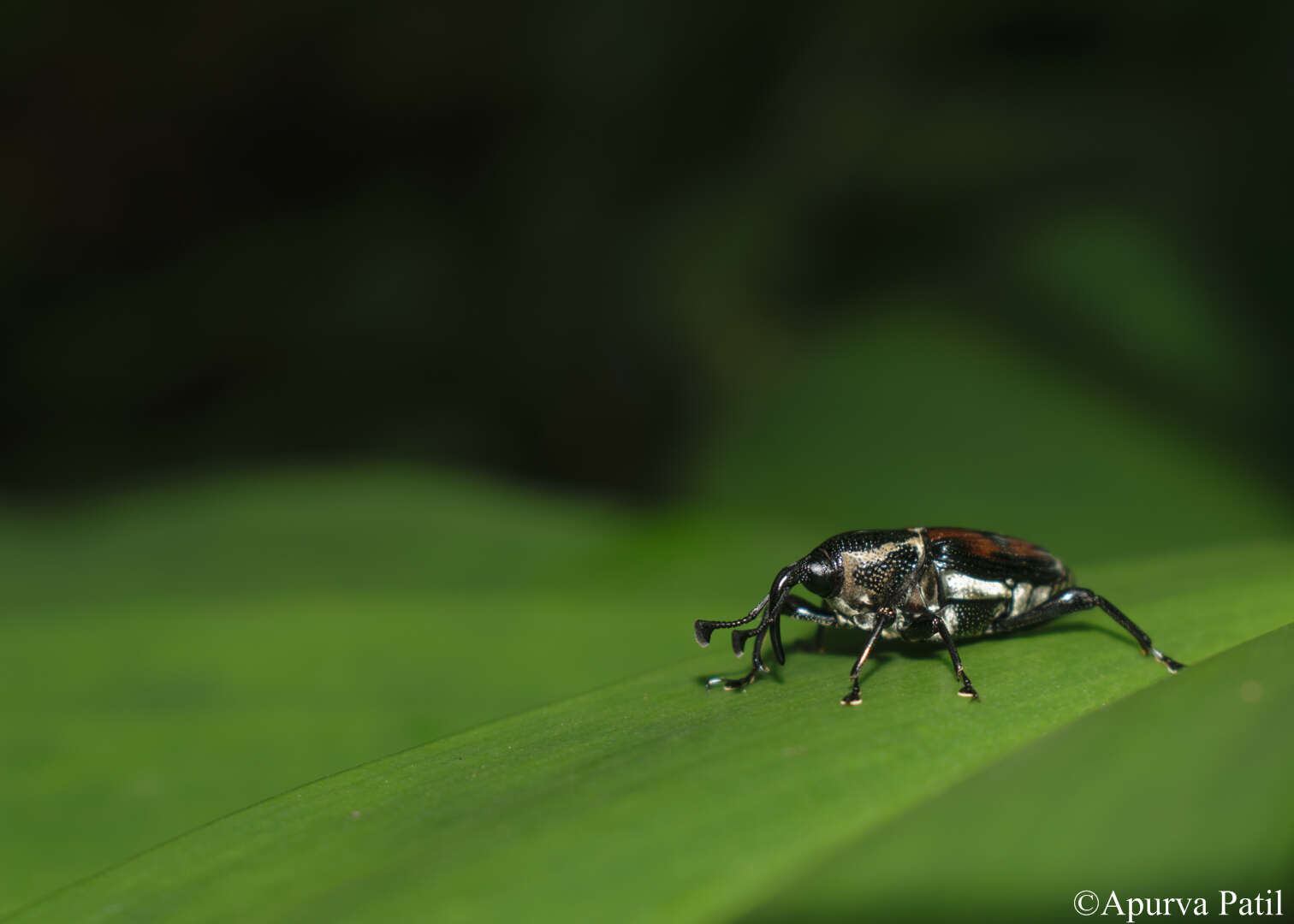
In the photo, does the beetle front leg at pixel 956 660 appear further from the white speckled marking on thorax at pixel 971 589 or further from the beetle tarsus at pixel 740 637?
the beetle tarsus at pixel 740 637

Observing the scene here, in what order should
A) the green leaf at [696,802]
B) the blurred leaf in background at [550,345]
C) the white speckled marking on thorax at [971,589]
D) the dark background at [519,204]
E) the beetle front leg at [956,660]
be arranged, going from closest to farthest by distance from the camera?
the green leaf at [696,802]
the beetle front leg at [956,660]
the white speckled marking on thorax at [971,589]
the blurred leaf in background at [550,345]
the dark background at [519,204]

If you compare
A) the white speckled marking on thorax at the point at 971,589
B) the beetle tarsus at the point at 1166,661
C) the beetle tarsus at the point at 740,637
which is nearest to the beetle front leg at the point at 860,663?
the white speckled marking on thorax at the point at 971,589

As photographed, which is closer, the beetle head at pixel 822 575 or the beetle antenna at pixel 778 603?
the beetle antenna at pixel 778 603

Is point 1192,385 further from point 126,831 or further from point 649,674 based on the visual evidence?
point 126,831

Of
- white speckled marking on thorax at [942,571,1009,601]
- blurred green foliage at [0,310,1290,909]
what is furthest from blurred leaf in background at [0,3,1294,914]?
white speckled marking on thorax at [942,571,1009,601]

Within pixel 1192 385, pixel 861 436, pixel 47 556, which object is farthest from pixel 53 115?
pixel 1192 385
